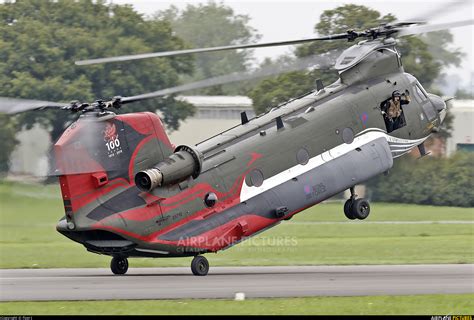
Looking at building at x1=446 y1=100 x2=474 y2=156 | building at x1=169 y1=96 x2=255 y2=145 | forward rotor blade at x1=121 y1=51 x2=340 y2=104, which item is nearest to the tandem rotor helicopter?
forward rotor blade at x1=121 y1=51 x2=340 y2=104

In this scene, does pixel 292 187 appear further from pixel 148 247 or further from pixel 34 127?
pixel 34 127

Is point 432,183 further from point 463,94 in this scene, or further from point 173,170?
point 173,170

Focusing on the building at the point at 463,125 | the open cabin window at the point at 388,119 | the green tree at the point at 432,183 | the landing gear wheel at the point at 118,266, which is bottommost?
the landing gear wheel at the point at 118,266

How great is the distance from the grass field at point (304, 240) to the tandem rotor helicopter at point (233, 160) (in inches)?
91.5

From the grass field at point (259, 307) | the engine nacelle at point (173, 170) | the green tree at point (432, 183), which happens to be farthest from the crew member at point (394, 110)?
the green tree at point (432, 183)

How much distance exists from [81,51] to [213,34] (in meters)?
45.5

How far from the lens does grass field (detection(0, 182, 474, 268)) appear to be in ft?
116

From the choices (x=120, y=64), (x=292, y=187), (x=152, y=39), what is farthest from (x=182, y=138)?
(x=292, y=187)

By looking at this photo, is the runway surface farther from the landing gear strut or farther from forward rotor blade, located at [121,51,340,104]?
forward rotor blade, located at [121,51,340,104]

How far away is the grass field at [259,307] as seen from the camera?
78.8 feet

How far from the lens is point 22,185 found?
30188mm

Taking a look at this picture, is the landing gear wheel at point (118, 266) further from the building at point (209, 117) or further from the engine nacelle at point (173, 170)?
the building at point (209, 117)

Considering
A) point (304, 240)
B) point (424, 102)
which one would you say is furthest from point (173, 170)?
point (304, 240)

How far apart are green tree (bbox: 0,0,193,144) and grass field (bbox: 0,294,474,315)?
28.1 meters
